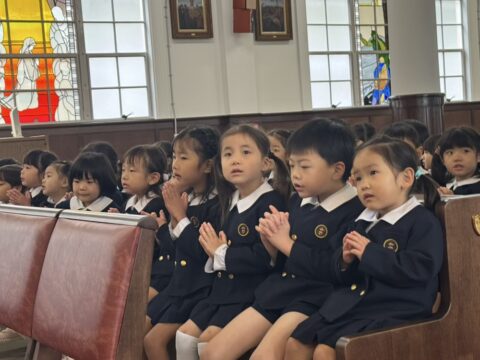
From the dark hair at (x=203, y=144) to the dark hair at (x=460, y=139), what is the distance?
1436 millimetres

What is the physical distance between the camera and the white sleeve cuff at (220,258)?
9.36 ft

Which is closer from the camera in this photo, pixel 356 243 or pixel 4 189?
pixel 356 243

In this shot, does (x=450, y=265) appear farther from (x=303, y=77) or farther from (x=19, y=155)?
(x=303, y=77)

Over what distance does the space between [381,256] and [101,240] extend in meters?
0.80

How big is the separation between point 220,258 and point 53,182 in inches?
99.2

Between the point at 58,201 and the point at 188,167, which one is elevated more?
the point at 188,167

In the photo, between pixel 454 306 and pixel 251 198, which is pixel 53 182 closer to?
pixel 251 198

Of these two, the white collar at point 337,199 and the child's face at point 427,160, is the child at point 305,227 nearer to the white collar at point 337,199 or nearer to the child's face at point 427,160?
the white collar at point 337,199

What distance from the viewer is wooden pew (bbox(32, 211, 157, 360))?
1799 millimetres

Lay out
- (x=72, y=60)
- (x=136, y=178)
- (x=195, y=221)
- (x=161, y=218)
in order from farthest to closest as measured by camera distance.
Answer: (x=72, y=60) → (x=136, y=178) → (x=161, y=218) → (x=195, y=221)

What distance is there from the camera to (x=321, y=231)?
261cm

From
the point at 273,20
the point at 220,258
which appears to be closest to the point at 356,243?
the point at 220,258

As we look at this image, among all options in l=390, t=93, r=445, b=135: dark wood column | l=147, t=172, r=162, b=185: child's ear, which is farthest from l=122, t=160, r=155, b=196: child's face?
l=390, t=93, r=445, b=135: dark wood column

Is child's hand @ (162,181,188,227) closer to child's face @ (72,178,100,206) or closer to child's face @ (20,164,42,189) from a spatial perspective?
child's face @ (72,178,100,206)
